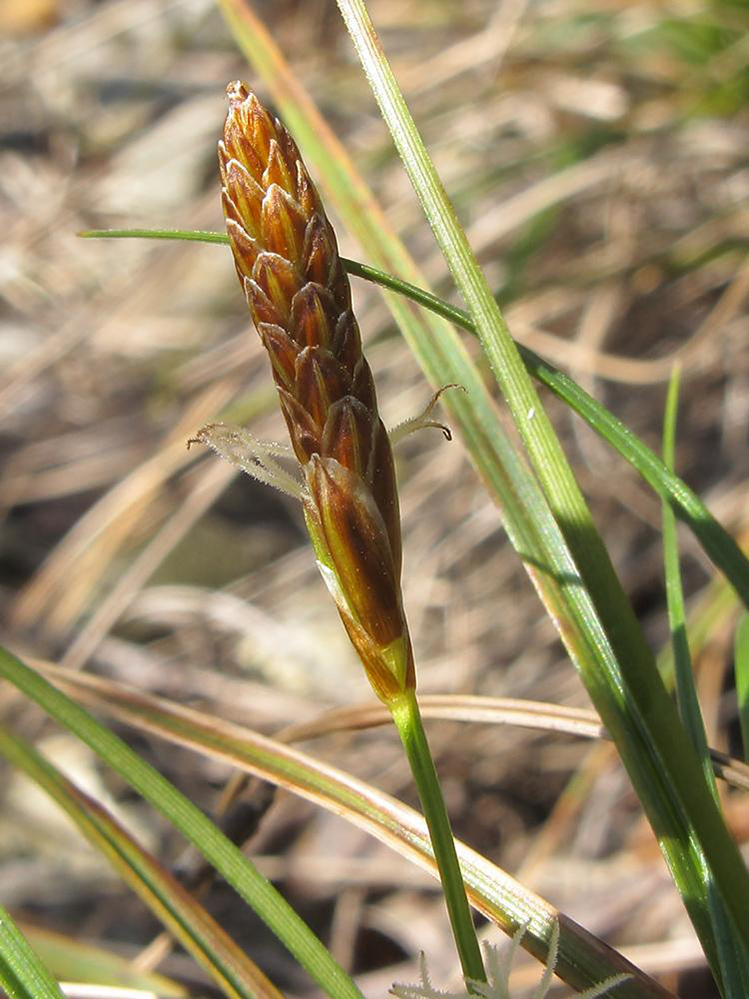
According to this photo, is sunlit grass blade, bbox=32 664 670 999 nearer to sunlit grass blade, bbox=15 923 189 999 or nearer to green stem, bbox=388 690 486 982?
green stem, bbox=388 690 486 982

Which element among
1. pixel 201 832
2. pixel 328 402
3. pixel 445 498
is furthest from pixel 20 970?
pixel 445 498

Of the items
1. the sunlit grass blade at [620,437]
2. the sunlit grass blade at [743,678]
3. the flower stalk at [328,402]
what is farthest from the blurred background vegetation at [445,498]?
the flower stalk at [328,402]

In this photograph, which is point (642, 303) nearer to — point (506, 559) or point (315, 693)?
point (506, 559)

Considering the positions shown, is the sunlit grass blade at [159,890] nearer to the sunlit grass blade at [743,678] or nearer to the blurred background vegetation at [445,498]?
the sunlit grass blade at [743,678]

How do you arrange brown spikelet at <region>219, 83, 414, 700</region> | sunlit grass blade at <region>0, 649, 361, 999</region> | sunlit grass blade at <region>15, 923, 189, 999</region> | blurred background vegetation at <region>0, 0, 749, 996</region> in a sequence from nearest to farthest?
brown spikelet at <region>219, 83, 414, 700</region> → sunlit grass blade at <region>0, 649, 361, 999</region> → sunlit grass blade at <region>15, 923, 189, 999</region> → blurred background vegetation at <region>0, 0, 749, 996</region>

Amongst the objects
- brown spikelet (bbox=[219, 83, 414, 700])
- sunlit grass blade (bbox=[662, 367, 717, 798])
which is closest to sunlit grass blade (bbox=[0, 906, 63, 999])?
brown spikelet (bbox=[219, 83, 414, 700])

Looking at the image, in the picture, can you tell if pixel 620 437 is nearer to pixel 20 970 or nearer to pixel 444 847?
pixel 444 847
